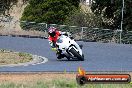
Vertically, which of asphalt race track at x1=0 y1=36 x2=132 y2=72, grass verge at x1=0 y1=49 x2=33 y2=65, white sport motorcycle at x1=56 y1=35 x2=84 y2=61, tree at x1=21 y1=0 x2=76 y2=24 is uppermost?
tree at x1=21 y1=0 x2=76 y2=24

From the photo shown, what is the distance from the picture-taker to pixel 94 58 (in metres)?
25.2

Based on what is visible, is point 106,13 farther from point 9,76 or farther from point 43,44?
point 9,76

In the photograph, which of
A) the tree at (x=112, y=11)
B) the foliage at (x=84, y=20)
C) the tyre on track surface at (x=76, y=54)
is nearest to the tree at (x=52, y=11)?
the foliage at (x=84, y=20)

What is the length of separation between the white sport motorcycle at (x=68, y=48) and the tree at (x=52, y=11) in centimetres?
1757

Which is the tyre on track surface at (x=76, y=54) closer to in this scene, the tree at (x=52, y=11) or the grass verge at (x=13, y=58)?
the grass verge at (x=13, y=58)

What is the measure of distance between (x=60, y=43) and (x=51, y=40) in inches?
17.2

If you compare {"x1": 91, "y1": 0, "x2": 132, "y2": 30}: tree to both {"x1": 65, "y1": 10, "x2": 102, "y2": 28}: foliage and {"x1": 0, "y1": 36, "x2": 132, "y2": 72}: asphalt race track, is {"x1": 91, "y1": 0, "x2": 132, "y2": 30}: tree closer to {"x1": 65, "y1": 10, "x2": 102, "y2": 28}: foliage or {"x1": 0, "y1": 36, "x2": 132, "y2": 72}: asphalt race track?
{"x1": 65, "y1": 10, "x2": 102, "y2": 28}: foliage

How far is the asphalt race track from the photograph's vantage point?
806 inches

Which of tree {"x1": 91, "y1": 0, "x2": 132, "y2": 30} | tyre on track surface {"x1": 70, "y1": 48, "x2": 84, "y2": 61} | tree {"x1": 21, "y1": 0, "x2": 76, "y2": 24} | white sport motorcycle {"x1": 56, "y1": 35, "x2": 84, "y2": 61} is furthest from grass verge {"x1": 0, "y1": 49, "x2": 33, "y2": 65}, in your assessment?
tree {"x1": 21, "y1": 0, "x2": 76, "y2": 24}

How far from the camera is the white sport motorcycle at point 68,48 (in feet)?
78.2

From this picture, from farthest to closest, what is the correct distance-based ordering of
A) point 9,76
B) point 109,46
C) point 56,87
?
point 109,46 < point 9,76 < point 56,87

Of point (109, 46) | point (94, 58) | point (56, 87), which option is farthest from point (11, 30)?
point (56, 87)

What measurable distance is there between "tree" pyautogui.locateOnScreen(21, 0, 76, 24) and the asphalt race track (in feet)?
16.0

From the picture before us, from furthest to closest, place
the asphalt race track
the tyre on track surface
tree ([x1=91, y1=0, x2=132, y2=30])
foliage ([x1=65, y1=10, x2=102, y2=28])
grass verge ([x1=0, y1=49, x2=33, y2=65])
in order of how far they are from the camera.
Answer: foliage ([x1=65, y1=10, x2=102, y2=28]) → tree ([x1=91, y1=0, x2=132, y2=30]) → the tyre on track surface → grass verge ([x1=0, y1=49, x2=33, y2=65]) → the asphalt race track
